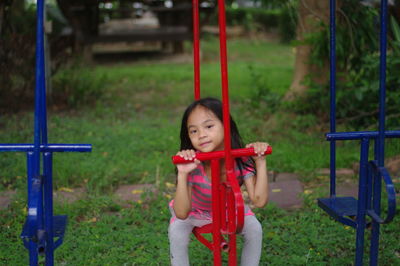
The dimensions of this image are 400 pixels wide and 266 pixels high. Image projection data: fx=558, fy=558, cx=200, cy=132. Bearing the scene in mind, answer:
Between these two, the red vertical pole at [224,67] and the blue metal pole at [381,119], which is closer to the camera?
the red vertical pole at [224,67]

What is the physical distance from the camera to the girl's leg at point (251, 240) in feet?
7.45

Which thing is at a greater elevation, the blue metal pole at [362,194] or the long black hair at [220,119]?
the long black hair at [220,119]

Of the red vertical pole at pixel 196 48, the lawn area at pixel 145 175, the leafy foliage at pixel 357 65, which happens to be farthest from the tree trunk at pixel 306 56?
the red vertical pole at pixel 196 48

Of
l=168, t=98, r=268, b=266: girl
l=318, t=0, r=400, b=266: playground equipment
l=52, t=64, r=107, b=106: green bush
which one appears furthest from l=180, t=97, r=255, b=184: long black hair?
l=52, t=64, r=107, b=106: green bush

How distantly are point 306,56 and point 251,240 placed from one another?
13.7 ft

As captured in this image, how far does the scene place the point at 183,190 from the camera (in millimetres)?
2070

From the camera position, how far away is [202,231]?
2242mm

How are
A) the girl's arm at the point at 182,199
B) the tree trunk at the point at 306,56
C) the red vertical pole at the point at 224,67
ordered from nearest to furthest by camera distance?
the red vertical pole at the point at 224,67 < the girl's arm at the point at 182,199 < the tree trunk at the point at 306,56

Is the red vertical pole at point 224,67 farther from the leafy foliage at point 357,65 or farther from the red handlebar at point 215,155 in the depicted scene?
the leafy foliage at point 357,65

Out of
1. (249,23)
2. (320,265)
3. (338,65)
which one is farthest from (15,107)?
(249,23)

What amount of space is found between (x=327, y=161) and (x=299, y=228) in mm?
1291

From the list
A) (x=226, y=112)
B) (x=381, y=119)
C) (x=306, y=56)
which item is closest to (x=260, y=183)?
(x=226, y=112)

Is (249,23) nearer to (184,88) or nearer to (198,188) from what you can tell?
(184,88)

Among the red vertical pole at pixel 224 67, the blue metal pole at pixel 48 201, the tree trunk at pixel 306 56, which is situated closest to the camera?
the red vertical pole at pixel 224 67
